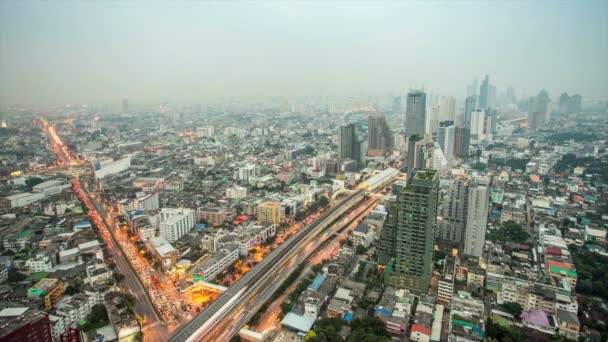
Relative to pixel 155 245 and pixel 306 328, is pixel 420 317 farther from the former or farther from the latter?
pixel 155 245

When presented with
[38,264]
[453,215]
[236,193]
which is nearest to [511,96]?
[453,215]

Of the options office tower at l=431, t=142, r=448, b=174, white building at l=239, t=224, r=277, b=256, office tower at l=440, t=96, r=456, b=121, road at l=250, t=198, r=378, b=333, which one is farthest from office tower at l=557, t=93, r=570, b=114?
white building at l=239, t=224, r=277, b=256

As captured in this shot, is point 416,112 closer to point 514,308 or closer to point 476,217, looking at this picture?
point 476,217

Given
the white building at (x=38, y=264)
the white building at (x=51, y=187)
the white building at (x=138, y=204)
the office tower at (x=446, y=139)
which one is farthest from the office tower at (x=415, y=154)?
the white building at (x=51, y=187)

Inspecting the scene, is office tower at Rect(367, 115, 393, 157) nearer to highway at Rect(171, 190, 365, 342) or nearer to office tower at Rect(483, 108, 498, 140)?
office tower at Rect(483, 108, 498, 140)

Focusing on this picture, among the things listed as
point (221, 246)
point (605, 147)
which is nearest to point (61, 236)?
point (221, 246)
